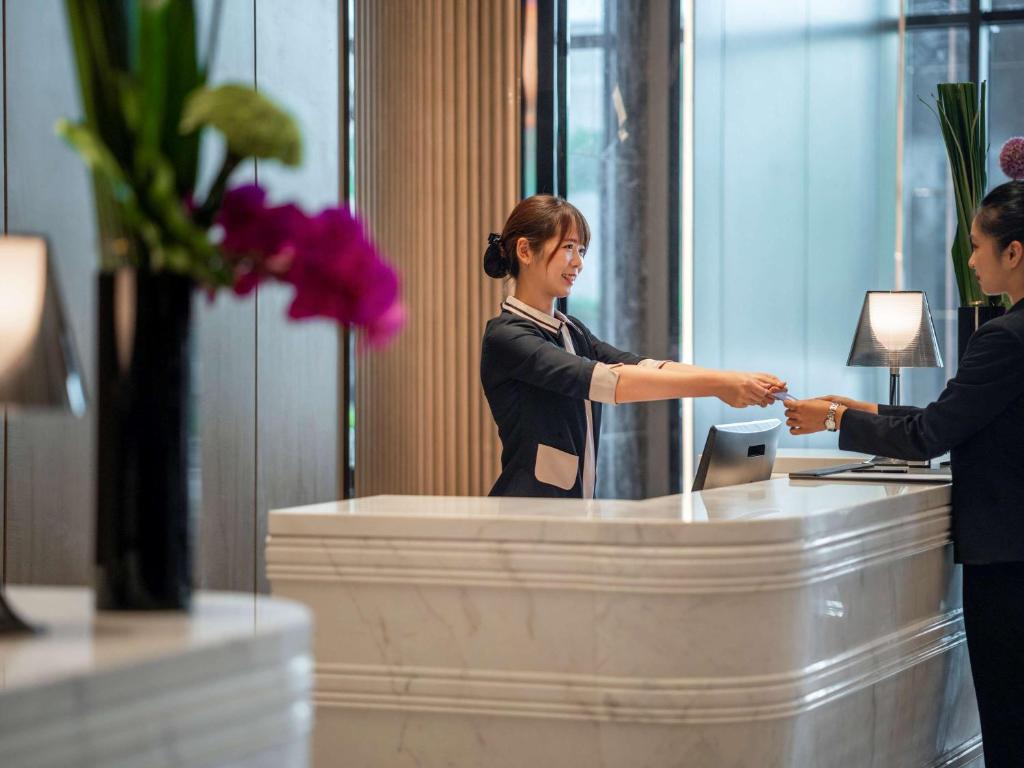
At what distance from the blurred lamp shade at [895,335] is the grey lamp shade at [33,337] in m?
3.29

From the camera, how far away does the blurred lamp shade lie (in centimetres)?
447

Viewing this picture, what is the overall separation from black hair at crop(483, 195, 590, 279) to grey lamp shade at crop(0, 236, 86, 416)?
211 cm

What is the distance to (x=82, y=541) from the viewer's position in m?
4.01

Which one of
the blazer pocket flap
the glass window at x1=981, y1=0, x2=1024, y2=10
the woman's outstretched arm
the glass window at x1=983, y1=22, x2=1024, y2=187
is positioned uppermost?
the glass window at x1=981, y1=0, x2=1024, y2=10

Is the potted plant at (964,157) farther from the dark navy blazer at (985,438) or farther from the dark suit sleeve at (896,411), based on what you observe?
the dark navy blazer at (985,438)

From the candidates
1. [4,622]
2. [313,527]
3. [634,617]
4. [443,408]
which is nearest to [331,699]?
[313,527]

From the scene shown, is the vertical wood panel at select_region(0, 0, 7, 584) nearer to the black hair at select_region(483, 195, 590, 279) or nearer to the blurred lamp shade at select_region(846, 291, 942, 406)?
the black hair at select_region(483, 195, 590, 279)

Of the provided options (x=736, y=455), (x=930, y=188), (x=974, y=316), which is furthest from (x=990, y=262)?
(x=930, y=188)

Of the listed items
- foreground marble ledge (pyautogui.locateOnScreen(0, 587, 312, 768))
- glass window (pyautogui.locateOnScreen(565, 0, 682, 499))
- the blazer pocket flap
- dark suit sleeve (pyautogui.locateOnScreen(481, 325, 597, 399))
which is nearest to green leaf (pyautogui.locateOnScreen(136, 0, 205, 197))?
foreground marble ledge (pyautogui.locateOnScreen(0, 587, 312, 768))

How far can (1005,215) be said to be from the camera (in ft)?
11.2

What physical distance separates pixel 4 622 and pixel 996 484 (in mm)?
2477

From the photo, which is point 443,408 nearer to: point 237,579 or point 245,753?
point 237,579

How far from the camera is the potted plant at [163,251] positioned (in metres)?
1.53

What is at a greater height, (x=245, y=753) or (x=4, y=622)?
(x=4, y=622)
